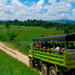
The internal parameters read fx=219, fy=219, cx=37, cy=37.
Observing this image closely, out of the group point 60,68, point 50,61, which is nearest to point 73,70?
point 60,68

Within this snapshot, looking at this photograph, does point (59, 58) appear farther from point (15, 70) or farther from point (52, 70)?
point (15, 70)

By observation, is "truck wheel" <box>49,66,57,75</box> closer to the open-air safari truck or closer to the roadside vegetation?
the open-air safari truck

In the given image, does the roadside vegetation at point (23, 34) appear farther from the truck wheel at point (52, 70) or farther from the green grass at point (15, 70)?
the truck wheel at point (52, 70)

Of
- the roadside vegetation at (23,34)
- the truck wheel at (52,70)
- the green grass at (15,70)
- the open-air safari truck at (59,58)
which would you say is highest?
the open-air safari truck at (59,58)

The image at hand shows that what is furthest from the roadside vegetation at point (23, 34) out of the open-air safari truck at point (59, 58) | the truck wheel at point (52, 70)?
the truck wheel at point (52, 70)

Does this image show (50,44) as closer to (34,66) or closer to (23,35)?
(34,66)

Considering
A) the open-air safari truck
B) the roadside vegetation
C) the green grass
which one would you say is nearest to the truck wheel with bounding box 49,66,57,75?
the open-air safari truck

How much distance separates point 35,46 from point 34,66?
6.36 feet

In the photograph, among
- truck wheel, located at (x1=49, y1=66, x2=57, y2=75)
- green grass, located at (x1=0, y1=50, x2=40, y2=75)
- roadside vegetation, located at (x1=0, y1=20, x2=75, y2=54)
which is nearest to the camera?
truck wheel, located at (x1=49, y1=66, x2=57, y2=75)

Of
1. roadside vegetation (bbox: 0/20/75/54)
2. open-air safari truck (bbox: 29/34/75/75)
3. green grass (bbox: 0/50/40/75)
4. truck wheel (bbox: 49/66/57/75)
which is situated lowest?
roadside vegetation (bbox: 0/20/75/54)

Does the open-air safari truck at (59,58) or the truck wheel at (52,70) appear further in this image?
the truck wheel at (52,70)

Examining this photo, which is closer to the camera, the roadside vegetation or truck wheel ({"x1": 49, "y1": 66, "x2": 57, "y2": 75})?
truck wheel ({"x1": 49, "y1": 66, "x2": 57, "y2": 75})

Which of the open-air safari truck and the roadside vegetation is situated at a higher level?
the open-air safari truck

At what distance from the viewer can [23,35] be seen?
95875 millimetres
